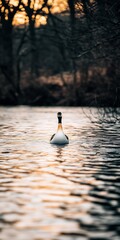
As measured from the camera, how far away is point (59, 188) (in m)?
11.2

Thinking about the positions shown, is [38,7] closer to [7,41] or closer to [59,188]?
[7,41]

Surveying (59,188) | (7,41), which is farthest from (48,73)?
(59,188)

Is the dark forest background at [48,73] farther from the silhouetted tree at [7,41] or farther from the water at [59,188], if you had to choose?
the water at [59,188]

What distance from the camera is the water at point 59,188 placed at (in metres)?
8.21

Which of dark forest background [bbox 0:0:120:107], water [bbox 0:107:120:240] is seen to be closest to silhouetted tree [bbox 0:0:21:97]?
dark forest background [bbox 0:0:120:107]

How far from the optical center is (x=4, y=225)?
27.6 feet

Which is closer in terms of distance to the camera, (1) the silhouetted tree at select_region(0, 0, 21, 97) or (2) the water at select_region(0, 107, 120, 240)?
(2) the water at select_region(0, 107, 120, 240)

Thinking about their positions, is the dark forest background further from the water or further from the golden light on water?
the water

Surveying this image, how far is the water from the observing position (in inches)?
323

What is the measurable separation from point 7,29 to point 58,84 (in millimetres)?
6086

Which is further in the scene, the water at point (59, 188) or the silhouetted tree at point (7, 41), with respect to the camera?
the silhouetted tree at point (7, 41)

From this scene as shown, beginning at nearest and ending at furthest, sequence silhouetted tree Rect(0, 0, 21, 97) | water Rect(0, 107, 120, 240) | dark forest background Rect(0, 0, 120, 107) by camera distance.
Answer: water Rect(0, 107, 120, 240)
dark forest background Rect(0, 0, 120, 107)
silhouetted tree Rect(0, 0, 21, 97)

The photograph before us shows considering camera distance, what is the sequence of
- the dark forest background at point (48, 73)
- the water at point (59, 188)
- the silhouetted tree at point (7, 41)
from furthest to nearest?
the silhouetted tree at point (7, 41)
the dark forest background at point (48, 73)
the water at point (59, 188)

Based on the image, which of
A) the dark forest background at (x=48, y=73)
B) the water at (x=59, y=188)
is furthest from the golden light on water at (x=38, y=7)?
the water at (x=59, y=188)
